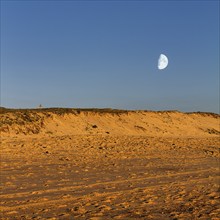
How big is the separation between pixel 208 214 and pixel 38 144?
45.1 ft

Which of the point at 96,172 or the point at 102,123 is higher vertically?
the point at 102,123

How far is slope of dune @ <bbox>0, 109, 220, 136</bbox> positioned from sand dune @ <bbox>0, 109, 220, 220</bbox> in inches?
3.8

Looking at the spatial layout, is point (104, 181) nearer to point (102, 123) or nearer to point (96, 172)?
point (96, 172)

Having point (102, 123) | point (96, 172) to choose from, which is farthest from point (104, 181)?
point (102, 123)

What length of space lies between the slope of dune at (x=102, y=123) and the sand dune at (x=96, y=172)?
0.10m

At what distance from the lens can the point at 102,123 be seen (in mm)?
30547

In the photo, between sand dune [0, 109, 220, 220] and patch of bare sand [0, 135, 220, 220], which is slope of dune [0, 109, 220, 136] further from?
patch of bare sand [0, 135, 220, 220]

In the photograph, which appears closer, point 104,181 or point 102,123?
point 104,181

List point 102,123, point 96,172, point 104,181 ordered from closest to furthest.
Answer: point 104,181 → point 96,172 → point 102,123

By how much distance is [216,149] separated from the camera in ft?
75.7

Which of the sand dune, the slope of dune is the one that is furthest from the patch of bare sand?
the slope of dune

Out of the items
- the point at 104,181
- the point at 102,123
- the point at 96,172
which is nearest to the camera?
the point at 104,181

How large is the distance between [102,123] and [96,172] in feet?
55.2

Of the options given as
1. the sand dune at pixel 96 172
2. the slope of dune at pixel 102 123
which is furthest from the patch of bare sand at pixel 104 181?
the slope of dune at pixel 102 123
